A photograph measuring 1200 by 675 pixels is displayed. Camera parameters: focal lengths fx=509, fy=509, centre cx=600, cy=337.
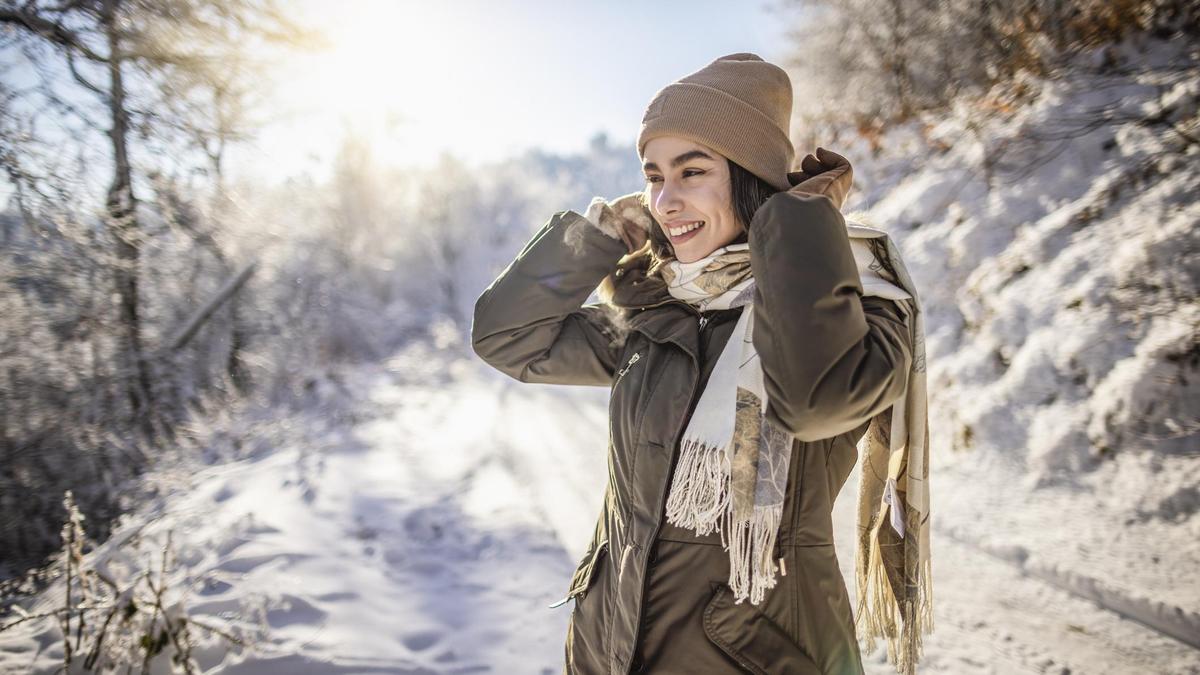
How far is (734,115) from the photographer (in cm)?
149

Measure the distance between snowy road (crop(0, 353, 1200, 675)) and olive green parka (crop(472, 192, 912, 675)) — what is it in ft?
5.12

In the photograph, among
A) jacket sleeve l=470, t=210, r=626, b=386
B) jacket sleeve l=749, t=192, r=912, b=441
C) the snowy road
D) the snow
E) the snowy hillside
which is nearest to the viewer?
jacket sleeve l=749, t=192, r=912, b=441

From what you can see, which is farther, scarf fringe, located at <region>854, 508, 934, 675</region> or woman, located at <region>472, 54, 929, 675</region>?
scarf fringe, located at <region>854, 508, 934, 675</region>

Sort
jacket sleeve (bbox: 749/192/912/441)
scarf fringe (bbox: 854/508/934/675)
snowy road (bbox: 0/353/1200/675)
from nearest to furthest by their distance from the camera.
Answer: jacket sleeve (bbox: 749/192/912/441), scarf fringe (bbox: 854/508/934/675), snowy road (bbox: 0/353/1200/675)

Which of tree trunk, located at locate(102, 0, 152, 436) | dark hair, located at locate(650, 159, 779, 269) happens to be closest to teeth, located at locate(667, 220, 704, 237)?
dark hair, located at locate(650, 159, 779, 269)

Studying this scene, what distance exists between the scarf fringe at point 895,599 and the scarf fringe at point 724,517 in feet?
1.69

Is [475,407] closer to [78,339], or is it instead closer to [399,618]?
[78,339]

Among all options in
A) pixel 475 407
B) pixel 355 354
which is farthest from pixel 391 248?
pixel 475 407

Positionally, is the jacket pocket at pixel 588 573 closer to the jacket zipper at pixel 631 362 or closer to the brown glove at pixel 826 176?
the jacket zipper at pixel 631 362

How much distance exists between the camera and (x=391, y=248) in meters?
24.7

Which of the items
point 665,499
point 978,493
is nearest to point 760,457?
point 665,499

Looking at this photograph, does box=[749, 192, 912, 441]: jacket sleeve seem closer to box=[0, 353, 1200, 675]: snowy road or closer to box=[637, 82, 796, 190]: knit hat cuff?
box=[637, 82, 796, 190]: knit hat cuff

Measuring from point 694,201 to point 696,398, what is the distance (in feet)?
1.84

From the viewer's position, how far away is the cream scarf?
4.02ft
